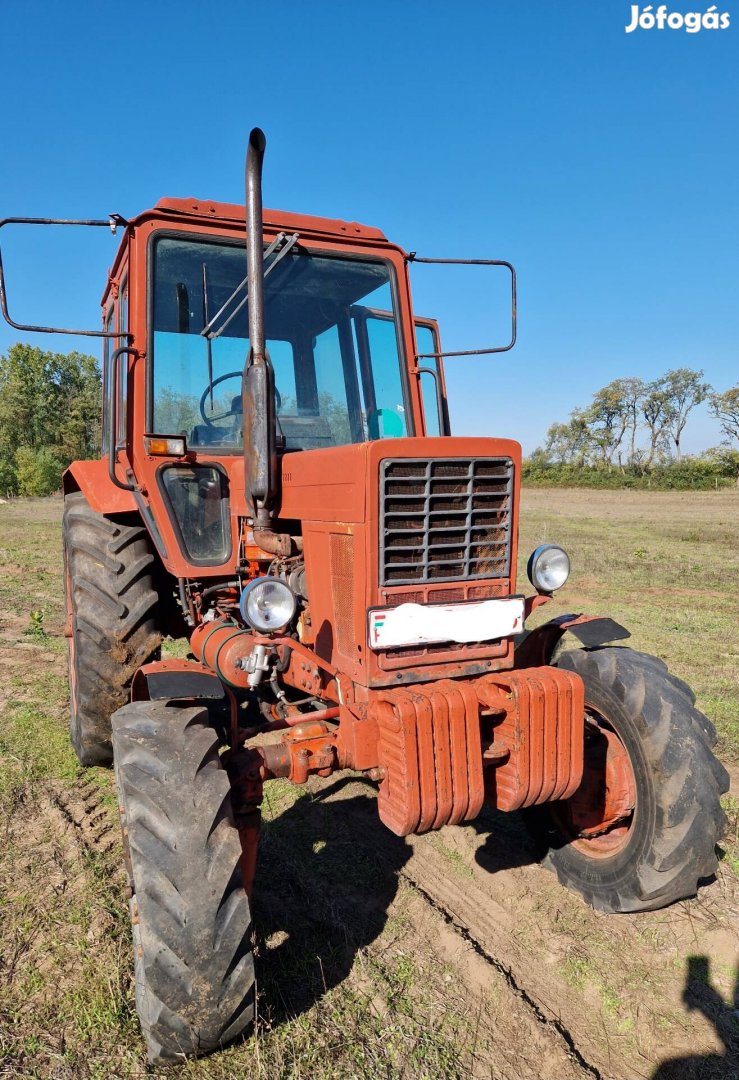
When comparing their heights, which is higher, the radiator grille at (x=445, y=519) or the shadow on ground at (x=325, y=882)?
the radiator grille at (x=445, y=519)

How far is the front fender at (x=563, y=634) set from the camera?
11.2 feet

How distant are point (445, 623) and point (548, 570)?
72 centimetres

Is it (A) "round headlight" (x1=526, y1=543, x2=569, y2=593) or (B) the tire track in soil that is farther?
(A) "round headlight" (x1=526, y1=543, x2=569, y2=593)

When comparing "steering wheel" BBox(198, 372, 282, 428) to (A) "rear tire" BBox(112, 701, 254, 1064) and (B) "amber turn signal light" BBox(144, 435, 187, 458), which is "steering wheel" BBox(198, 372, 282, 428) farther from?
(A) "rear tire" BBox(112, 701, 254, 1064)

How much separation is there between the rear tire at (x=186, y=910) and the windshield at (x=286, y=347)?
1.93 meters

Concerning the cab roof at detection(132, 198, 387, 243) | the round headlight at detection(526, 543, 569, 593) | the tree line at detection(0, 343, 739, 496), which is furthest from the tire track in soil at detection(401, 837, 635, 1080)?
the tree line at detection(0, 343, 739, 496)

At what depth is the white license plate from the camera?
2.75m

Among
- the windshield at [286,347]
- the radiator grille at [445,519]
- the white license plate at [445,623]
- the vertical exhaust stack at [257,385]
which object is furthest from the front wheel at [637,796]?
the windshield at [286,347]

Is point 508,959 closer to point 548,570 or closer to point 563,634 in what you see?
point 563,634

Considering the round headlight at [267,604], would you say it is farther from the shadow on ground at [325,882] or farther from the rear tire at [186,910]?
the shadow on ground at [325,882]

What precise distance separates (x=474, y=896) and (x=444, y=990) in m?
0.66

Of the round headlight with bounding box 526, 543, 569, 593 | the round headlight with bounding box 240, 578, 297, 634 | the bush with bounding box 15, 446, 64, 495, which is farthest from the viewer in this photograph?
the bush with bounding box 15, 446, 64, 495

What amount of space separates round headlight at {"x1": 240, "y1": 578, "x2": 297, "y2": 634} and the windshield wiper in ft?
5.26

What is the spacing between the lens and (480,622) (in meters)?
2.93
